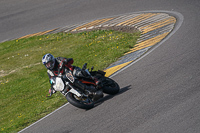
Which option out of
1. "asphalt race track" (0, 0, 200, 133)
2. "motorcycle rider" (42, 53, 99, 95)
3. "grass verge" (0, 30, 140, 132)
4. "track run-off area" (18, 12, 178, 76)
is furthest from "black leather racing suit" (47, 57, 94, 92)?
"track run-off area" (18, 12, 178, 76)

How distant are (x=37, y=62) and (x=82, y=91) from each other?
5.51 meters

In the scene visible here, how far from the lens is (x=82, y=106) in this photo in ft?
25.5

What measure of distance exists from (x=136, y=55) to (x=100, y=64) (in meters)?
1.30

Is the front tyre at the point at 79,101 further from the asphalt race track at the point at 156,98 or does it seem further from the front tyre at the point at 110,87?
the front tyre at the point at 110,87

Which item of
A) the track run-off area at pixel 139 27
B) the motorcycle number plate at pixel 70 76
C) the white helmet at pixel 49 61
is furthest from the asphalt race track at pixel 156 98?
the white helmet at pixel 49 61

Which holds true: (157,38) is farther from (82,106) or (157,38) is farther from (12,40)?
(12,40)

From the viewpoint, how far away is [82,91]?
8.15 meters

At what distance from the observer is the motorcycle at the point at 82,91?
7.73 meters

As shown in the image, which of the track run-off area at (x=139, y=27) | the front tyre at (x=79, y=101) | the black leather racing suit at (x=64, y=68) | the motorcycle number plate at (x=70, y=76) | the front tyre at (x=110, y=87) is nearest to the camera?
the front tyre at (x=79, y=101)

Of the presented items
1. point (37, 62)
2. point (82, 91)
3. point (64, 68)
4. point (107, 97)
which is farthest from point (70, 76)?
point (37, 62)

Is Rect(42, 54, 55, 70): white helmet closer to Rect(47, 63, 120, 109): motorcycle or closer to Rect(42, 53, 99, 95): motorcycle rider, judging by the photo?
Rect(42, 53, 99, 95): motorcycle rider

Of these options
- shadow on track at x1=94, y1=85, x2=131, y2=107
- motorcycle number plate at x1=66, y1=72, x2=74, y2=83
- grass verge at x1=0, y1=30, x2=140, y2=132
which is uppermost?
motorcycle number plate at x1=66, y1=72, x2=74, y2=83

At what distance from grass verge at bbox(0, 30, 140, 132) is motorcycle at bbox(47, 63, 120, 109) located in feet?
4.37

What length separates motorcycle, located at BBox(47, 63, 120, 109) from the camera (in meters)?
7.73
